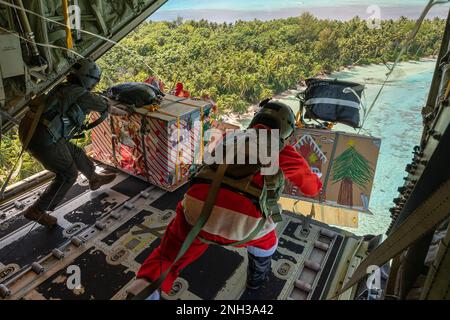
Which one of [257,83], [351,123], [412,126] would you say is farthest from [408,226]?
[257,83]

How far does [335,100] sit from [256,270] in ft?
6.81

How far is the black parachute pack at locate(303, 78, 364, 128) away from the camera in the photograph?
3.25m

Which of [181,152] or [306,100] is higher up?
[306,100]

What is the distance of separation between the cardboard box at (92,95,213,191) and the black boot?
6.24ft

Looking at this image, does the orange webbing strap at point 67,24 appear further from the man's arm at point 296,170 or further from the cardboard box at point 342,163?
the man's arm at point 296,170

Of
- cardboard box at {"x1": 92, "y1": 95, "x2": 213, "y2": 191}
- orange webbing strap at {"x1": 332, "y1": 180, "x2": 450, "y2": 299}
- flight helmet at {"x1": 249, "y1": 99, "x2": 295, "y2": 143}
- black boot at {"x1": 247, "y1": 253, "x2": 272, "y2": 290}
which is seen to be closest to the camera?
orange webbing strap at {"x1": 332, "y1": 180, "x2": 450, "y2": 299}

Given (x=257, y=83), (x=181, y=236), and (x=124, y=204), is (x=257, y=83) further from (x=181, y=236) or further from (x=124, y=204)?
(x=181, y=236)

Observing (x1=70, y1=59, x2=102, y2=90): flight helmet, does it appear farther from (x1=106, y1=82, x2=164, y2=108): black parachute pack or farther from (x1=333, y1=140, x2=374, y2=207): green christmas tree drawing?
(x1=333, y1=140, x2=374, y2=207): green christmas tree drawing

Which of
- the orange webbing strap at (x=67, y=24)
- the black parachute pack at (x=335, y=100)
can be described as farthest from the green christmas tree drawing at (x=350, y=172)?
the orange webbing strap at (x=67, y=24)

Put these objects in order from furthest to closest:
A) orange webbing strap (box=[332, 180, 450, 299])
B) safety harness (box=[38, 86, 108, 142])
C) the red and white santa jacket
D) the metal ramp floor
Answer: safety harness (box=[38, 86, 108, 142]) → the metal ramp floor → the red and white santa jacket → orange webbing strap (box=[332, 180, 450, 299])

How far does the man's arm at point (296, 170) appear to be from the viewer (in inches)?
90.1

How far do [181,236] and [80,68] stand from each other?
2.60m

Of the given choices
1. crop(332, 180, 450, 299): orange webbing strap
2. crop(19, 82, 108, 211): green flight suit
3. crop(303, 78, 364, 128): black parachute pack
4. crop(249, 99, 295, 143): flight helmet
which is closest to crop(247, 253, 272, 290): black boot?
crop(249, 99, 295, 143): flight helmet

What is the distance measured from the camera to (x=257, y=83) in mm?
22234
